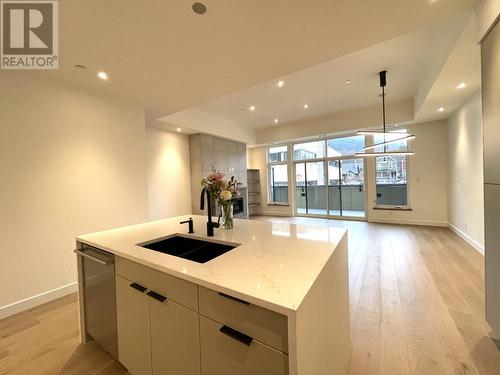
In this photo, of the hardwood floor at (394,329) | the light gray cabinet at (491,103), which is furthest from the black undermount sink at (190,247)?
the light gray cabinet at (491,103)

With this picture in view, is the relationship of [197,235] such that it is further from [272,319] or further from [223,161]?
[223,161]

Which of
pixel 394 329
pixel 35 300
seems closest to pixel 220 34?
pixel 394 329

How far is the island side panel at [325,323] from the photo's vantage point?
754 mm

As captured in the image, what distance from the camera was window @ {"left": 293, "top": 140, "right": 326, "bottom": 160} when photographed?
7.11 meters

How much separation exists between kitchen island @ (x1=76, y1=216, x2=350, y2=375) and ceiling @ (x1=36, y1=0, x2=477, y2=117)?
5.95ft


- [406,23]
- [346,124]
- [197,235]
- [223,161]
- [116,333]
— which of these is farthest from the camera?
[223,161]

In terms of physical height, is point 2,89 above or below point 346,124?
below

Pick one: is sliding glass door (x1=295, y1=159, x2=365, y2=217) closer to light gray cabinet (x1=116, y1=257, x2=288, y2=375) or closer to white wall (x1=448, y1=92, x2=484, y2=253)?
white wall (x1=448, y1=92, x2=484, y2=253)

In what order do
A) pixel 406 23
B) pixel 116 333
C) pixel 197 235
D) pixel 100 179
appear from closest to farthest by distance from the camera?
pixel 116 333
pixel 197 235
pixel 406 23
pixel 100 179

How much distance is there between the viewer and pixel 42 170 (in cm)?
246

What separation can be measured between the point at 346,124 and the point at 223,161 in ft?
11.9

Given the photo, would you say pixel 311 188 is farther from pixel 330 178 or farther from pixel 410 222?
pixel 410 222

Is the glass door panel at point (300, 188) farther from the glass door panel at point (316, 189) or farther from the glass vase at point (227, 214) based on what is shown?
the glass vase at point (227, 214)

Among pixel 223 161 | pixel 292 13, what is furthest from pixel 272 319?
pixel 223 161
